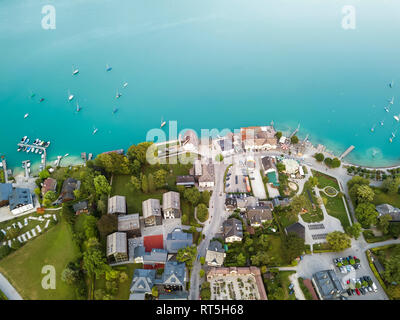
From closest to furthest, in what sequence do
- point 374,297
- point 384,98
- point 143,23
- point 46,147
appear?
point 374,297 → point 46,147 → point 384,98 → point 143,23

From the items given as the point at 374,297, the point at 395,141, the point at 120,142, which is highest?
the point at 120,142

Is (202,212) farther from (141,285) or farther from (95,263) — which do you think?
(95,263)

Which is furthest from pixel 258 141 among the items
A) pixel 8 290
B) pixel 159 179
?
pixel 8 290

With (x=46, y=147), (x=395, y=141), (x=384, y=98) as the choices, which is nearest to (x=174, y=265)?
(x=46, y=147)

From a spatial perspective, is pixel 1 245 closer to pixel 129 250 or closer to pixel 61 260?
pixel 61 260

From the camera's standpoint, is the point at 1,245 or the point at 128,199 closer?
the point at 1,245

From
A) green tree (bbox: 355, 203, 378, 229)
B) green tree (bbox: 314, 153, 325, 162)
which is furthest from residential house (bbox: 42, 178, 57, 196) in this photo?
green tree (bbox: 355, 203, 378, 229)
